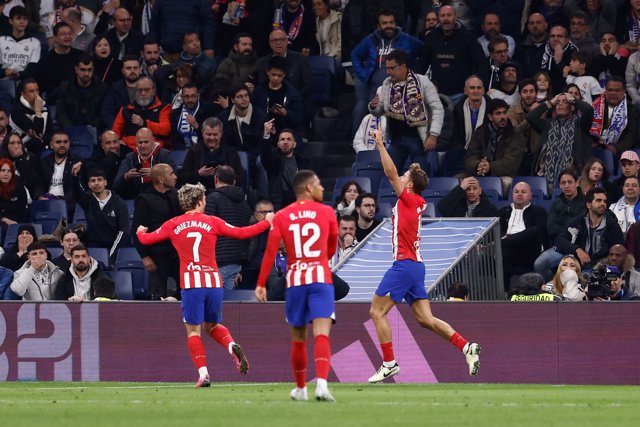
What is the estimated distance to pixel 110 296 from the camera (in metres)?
18.1

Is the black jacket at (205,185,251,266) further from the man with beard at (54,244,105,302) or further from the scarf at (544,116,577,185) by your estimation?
the scarf at (544,116,577,185)

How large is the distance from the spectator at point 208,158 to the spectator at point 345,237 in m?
1.87

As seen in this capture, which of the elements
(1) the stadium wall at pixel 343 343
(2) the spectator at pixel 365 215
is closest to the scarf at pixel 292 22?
(2) the spectator at pixel 365 215

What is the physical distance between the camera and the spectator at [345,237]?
742 inches

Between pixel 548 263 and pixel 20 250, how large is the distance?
6.91 metres

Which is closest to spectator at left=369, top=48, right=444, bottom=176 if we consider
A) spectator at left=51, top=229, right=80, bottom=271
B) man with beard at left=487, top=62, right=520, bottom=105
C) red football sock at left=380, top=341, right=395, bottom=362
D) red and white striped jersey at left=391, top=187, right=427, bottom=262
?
man with beard at left=487, top=62, right=520, bottom=105

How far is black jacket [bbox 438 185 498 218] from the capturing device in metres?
19.3

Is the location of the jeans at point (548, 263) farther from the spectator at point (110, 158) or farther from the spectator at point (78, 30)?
the spectator at point (78, 30)

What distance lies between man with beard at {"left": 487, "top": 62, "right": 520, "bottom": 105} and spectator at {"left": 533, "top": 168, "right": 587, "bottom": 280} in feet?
8.82

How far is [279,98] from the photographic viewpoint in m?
21.8

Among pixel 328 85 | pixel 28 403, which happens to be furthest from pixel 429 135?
pixel 28 403

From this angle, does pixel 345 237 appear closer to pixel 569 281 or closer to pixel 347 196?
pixel 347 196

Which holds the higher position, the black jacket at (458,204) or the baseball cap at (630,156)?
the baseball cap at (630,156)

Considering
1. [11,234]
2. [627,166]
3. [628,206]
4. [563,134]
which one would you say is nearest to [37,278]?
[11,234]
